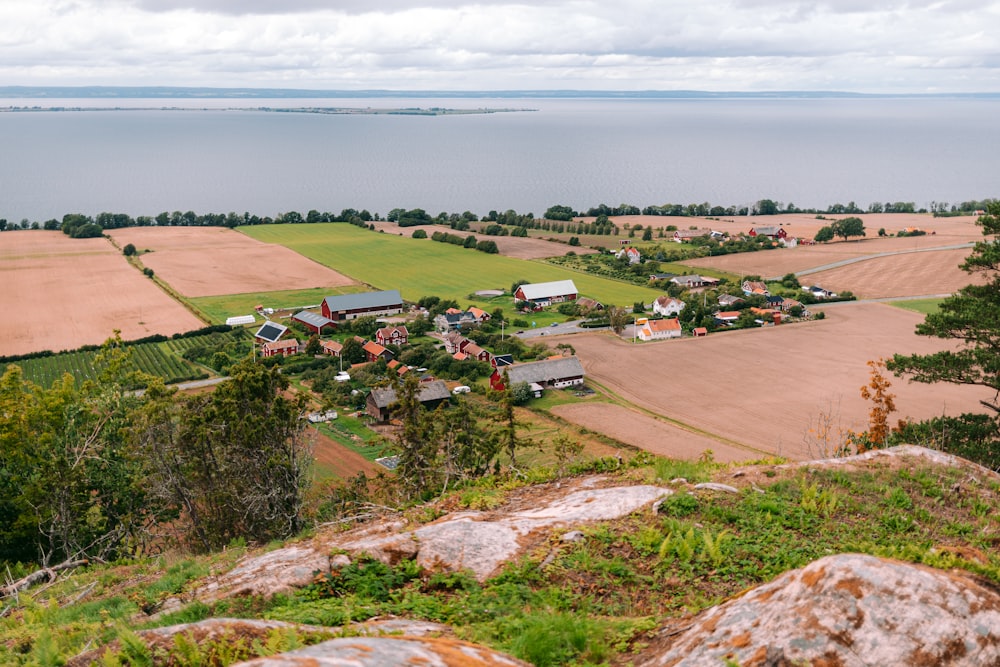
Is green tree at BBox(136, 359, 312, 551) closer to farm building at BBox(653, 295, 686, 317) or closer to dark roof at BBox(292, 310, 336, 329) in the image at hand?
dark roof at BBox(292, 310, 336, 329)

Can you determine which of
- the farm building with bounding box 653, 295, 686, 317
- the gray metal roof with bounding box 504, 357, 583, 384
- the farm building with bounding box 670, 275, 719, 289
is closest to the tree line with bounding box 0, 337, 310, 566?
the gray metal roof with bounding box 504, 357, 583, 384

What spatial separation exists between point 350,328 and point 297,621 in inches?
2035

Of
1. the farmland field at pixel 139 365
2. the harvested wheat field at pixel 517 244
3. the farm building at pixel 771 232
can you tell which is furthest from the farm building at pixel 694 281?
the farmland field at pixel 139 365

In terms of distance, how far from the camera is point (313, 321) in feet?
186

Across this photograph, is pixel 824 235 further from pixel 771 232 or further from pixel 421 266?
pixel 421 266

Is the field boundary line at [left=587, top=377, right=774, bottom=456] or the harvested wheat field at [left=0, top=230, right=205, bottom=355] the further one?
the harvested wheat field at [left=0, top=230, right=205, bottom=355]

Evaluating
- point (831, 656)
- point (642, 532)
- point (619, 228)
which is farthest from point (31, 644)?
point (619, 228)

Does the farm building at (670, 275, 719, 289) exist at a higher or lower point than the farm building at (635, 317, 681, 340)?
higher

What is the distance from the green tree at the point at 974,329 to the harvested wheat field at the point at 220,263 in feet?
193

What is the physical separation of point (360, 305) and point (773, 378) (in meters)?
32.7

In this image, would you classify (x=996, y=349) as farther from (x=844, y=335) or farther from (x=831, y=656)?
(x=844, y=335)

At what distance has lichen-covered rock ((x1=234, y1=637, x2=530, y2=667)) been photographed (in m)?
4.25

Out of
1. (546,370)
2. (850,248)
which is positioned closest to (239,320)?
(546,370)

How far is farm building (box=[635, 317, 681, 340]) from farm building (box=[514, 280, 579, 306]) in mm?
10887
